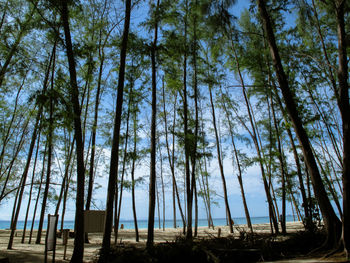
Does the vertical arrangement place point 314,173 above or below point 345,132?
below

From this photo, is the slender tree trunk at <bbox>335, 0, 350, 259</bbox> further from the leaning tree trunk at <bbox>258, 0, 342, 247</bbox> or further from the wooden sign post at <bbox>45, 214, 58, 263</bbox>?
the wooden sign post at <bbox>45, 214, 58, 263</bbox>

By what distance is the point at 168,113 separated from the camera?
1019cm

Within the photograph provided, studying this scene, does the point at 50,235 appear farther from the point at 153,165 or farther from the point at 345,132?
the point at 345,132

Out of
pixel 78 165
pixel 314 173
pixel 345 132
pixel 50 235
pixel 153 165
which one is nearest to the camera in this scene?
pixel 345 132

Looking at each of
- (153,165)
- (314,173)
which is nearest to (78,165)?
(153,165)

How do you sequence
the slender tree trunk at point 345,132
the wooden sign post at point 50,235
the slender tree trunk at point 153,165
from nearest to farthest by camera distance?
Answer: the slender tree trunk at point 345,132 < the wooden sign post at point 50,235 < the slender tree trunk at point 153,165

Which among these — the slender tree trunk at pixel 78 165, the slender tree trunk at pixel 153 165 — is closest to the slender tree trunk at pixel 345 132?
the slender tree trunk at pixel 153 165

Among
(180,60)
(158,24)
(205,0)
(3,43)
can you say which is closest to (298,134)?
(205,0)

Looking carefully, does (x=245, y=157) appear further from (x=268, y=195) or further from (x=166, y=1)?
(x=166, y=1)

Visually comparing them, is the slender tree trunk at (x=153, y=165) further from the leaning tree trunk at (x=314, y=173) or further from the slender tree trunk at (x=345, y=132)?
the slender tree trunk at (x=345, y=132)

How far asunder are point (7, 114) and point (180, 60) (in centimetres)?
637

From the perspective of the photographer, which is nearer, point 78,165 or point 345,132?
point 345,132

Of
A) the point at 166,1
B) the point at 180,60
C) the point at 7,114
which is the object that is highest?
the point at 166,1

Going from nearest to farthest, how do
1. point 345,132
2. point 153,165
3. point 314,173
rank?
point 345,132 < point 314,173 < point 153,165
